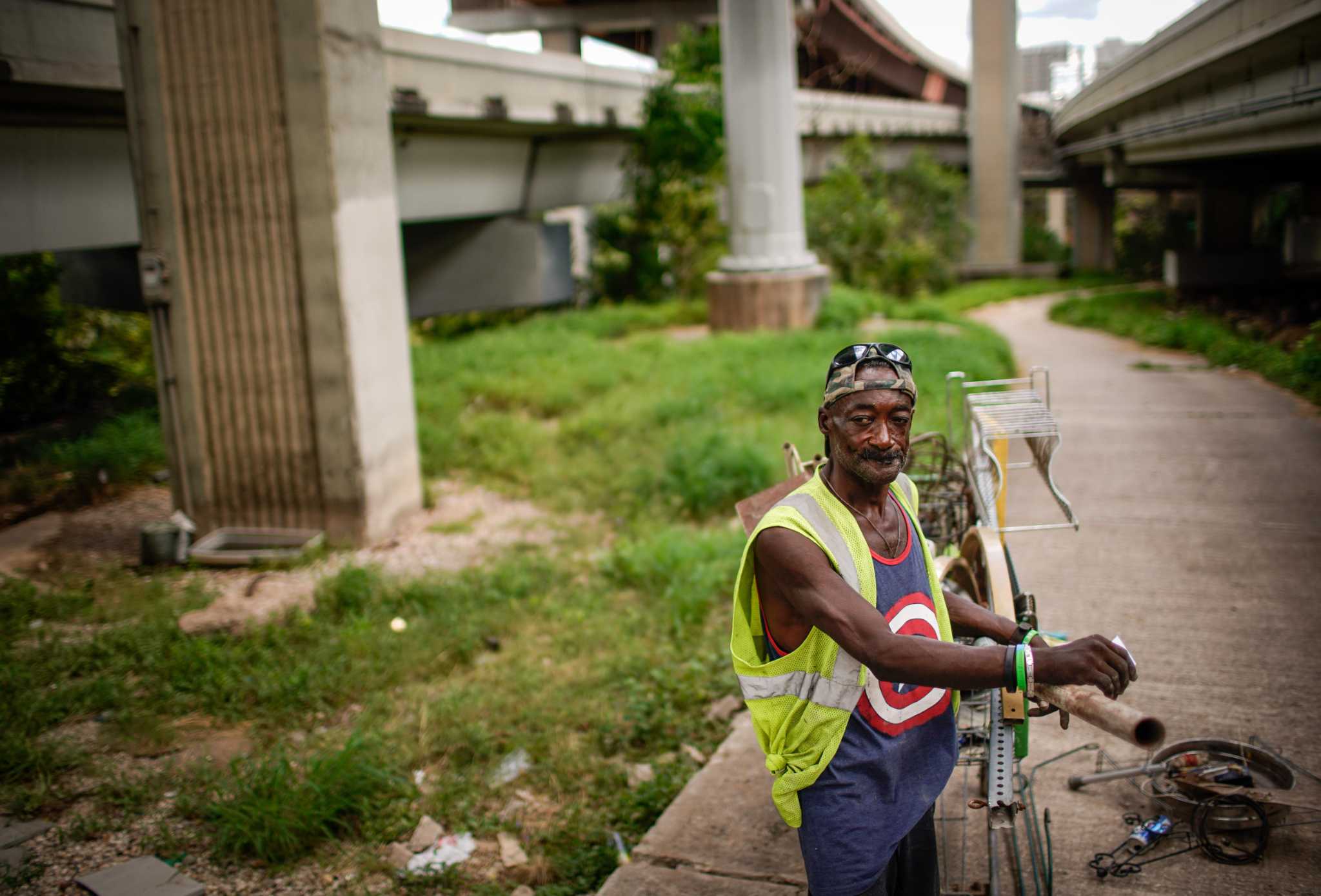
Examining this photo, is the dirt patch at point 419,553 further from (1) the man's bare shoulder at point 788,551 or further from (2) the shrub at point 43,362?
(2) the shrub at point 43,362

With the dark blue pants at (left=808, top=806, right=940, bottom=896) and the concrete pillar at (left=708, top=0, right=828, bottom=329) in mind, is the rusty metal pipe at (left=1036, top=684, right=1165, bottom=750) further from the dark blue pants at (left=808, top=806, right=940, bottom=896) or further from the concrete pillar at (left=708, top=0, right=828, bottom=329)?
the concrete pillar at (left=708, top=0, right=828, bottom=329)

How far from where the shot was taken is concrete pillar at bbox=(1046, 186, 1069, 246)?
60.9 m

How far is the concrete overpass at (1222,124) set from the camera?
11312 mm

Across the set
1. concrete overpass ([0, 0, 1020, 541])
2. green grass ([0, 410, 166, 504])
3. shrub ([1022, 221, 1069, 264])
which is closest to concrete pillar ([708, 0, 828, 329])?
concrete overpass ([0, 0, 1020, 541])

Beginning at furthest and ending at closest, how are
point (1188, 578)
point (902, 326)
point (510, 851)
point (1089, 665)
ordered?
point (902, 326) → point (1188, 578) → point (510, 851) → point (1089, 665)

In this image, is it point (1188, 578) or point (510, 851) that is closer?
point (510, 851)

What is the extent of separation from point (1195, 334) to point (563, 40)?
22.8 meters

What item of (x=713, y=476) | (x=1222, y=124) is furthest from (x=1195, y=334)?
(x=713, y=476)

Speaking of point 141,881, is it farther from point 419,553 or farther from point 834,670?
point 419,553

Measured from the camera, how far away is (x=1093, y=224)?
3738cm

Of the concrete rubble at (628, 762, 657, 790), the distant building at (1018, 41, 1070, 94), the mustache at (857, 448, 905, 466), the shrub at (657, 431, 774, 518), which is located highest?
the distant building at (1018, 41, 1070, 94)

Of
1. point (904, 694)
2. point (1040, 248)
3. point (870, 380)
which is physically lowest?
point (904, 694)

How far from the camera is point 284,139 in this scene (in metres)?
8.65

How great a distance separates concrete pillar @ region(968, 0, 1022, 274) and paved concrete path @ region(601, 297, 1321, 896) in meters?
28.1
